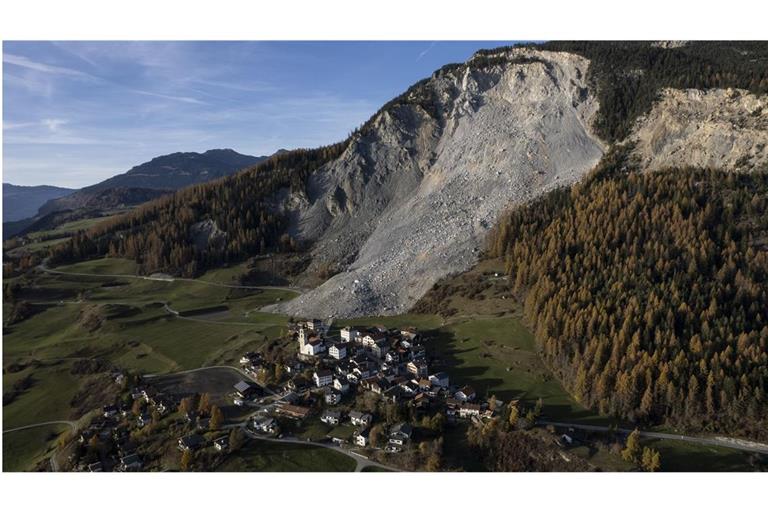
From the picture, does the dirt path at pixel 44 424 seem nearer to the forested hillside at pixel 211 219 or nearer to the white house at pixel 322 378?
the white house at pixel 322 378

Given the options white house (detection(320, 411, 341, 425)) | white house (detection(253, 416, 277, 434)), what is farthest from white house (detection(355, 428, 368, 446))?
white house (detection(253, 416, 277, 434))

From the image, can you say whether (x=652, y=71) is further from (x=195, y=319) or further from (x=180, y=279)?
(x=180, y=279)

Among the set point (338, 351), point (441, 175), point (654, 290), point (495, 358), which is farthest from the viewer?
point (441, 175)

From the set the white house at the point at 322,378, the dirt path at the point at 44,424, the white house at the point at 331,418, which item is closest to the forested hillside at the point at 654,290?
the white house at the point at 331,418

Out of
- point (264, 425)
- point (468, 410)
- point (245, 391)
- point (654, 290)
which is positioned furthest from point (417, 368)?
point (654, 290)

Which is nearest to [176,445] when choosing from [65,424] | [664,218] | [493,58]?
[65,424]

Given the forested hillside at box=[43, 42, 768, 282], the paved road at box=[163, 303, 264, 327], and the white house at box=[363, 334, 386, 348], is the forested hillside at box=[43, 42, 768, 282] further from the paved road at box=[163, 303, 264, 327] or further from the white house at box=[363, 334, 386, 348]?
the white house at box=[363, 334, 386, 348]
